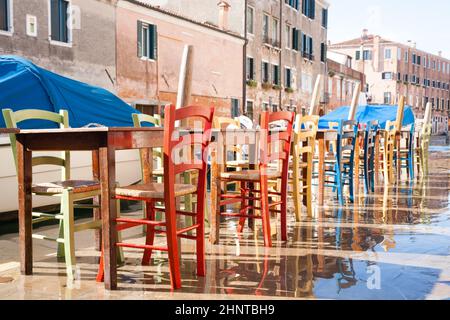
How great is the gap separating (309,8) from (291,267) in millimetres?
30498

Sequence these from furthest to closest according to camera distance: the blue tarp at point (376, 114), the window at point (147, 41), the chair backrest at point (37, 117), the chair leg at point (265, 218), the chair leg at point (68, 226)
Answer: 1. the window at point (147, 41)
2. the blue tarp at point (376, 114)
3. the chair leg at point (265, 218)
4. the chair backrest at point (37, 117)
5. the chair leg at point (68, 226)

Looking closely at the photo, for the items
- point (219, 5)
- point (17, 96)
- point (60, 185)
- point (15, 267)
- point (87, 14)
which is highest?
point (219, 5)

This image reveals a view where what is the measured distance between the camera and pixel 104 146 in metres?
3.60

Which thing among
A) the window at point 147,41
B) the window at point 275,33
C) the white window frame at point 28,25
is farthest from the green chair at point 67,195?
the window at point 275,33

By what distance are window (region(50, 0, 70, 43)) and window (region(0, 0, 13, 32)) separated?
1.37 metres

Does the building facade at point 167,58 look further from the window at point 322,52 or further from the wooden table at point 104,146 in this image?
the wooden table at point 104,146

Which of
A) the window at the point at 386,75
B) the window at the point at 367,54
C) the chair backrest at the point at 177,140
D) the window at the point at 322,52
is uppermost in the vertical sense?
the window at the point at 367,54

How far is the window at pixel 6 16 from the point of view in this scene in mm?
12778

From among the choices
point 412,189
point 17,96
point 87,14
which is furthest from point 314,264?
point 87,14

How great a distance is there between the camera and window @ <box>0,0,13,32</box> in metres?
12.8

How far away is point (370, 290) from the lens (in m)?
3.66

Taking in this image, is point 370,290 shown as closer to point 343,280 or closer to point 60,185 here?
point 343,280

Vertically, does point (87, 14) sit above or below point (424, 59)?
below

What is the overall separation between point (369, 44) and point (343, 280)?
56913 millimetres
